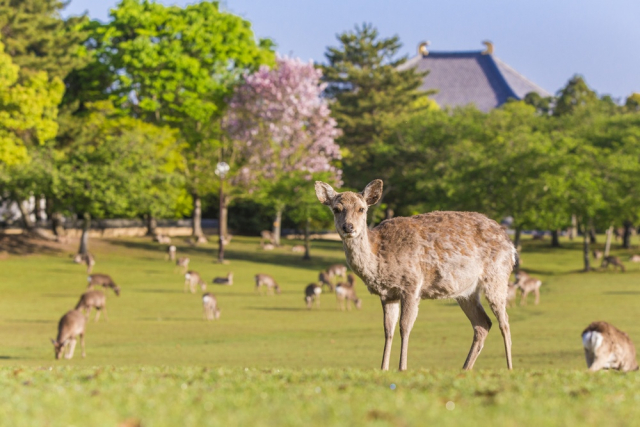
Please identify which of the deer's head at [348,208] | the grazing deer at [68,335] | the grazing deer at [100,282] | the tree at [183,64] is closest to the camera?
the deer's head at [348,208]

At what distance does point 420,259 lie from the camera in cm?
1041

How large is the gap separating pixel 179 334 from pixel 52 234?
106ft

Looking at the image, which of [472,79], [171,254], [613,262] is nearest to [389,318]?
[171,254]

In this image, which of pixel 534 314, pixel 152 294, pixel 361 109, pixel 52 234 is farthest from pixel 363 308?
pixel 361 109

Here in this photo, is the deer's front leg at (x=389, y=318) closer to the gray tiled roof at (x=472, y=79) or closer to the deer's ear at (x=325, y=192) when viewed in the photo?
the deer's ear at (x=325, y=192)

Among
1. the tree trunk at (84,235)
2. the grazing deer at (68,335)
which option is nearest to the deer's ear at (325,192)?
the grazing deer at (68,335)

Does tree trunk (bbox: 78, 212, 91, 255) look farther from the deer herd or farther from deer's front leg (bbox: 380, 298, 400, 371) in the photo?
deer's front leg (bbox: 380, 298, 400, 371)

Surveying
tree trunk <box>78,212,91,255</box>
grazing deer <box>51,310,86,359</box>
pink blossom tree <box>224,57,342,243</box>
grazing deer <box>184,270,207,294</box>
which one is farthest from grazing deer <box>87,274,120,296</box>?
pink blossom tree <box>224,57,342,243</box>

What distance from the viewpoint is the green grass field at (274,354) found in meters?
5.77

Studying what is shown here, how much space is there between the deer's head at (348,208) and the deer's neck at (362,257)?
105 mm

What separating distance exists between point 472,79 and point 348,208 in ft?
387

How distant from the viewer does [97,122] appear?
52344 mm

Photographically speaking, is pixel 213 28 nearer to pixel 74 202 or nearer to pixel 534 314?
pixel 74 202

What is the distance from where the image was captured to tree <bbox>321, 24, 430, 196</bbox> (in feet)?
208
